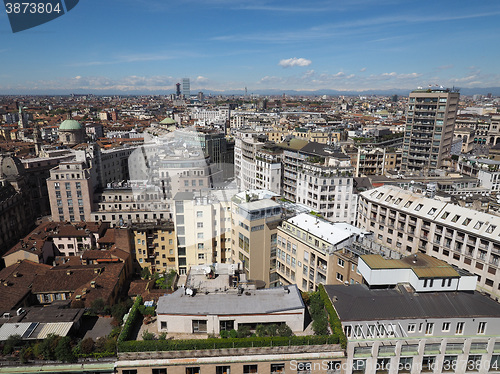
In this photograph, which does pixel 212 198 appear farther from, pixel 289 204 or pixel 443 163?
pixel 443 163

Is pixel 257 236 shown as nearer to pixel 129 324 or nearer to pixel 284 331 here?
pixel 284 331

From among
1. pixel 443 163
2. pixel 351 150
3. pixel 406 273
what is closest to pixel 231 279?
pixel 406 273

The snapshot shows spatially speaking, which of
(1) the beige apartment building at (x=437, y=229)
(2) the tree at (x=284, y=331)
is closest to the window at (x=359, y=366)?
(2) the tree at (x=284, y=331)

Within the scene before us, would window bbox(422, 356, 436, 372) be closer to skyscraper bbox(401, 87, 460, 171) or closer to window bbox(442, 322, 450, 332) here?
window bbox(442, 322, 450, 332)

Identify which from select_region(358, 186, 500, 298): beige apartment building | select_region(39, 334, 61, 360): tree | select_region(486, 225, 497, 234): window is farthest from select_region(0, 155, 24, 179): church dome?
select_region(486, 225, 497, 234): window

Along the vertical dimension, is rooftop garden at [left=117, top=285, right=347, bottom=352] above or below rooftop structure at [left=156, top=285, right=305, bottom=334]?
below

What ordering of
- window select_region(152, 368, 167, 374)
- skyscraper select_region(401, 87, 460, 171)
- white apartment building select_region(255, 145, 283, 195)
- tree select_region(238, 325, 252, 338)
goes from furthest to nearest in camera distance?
1. skyscraper select_region(401, 87, 460, 171)
2. white apartment building select_region(255, 145, 283, 195)
3. tree select_region(238, 325, 252, 338)
4. window select_region(152, 368, 167, 374)
